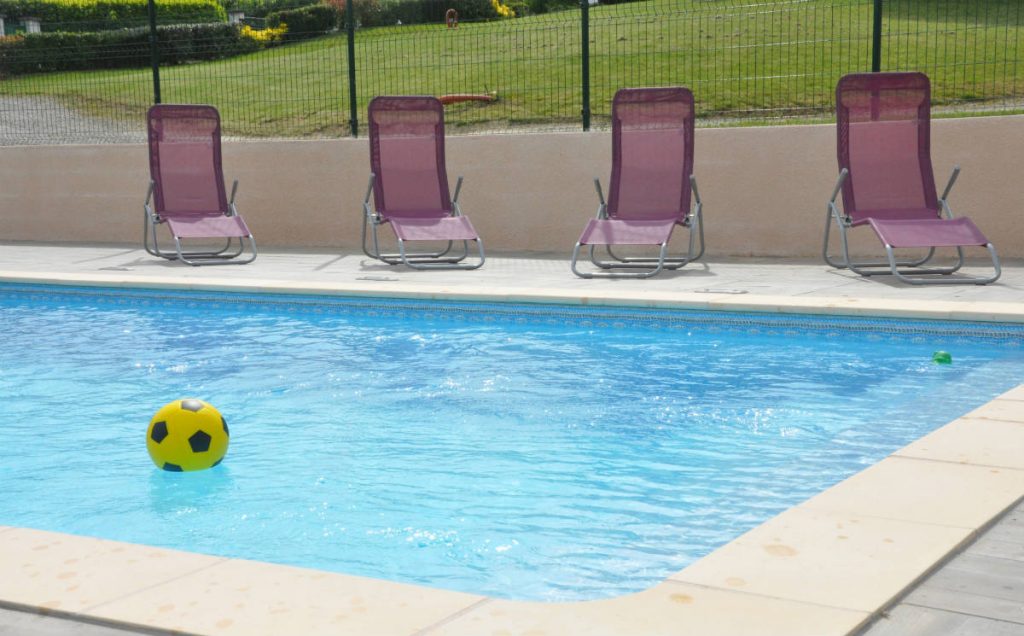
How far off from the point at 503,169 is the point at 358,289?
9.90 ft

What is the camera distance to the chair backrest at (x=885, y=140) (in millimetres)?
8250

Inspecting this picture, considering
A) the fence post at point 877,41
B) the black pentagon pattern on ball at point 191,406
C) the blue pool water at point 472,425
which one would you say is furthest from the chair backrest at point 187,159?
the black pentagon pattern on ball at point 191,406

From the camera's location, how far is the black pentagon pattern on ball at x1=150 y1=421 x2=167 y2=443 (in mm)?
3947

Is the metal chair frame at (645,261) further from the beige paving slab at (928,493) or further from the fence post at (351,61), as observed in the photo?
the beige paving slab at (928,493)

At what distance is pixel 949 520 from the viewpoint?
2.77m

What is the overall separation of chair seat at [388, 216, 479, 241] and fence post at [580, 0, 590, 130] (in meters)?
1.69

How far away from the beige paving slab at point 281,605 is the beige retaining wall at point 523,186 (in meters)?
7.41

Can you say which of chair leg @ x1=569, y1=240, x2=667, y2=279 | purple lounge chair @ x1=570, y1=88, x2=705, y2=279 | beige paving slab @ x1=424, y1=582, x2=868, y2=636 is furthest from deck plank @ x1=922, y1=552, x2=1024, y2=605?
purple lounge chair @ x1=570, y1=88, x2=705, y2=279

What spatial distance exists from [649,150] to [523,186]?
147 centimetres

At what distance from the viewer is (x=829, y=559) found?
2.53 metres

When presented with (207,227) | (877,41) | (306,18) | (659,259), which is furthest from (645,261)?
(306,18)

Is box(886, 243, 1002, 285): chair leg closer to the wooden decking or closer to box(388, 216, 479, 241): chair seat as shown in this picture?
box(388, 216, 479, 241): chair seat

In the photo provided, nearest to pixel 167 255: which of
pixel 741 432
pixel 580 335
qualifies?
pixel 580 335

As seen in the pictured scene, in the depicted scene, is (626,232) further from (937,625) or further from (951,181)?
(937,625)
